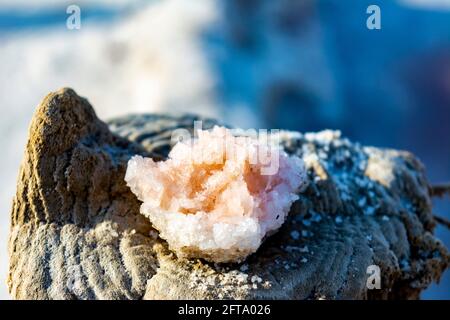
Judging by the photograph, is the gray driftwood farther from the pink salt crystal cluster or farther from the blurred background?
the blurred background

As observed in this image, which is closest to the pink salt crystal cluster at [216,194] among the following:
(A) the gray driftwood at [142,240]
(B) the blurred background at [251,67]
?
(A) the gray driftwood at [142,240]

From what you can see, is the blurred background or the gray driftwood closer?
the gray driftwood

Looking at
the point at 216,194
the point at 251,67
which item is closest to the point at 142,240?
the point at 216,194

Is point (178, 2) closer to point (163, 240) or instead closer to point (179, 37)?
point (179, 37)

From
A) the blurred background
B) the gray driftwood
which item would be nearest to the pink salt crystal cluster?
the gray driftwood

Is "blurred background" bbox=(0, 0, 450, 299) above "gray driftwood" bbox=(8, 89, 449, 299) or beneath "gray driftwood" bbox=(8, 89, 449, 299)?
above
